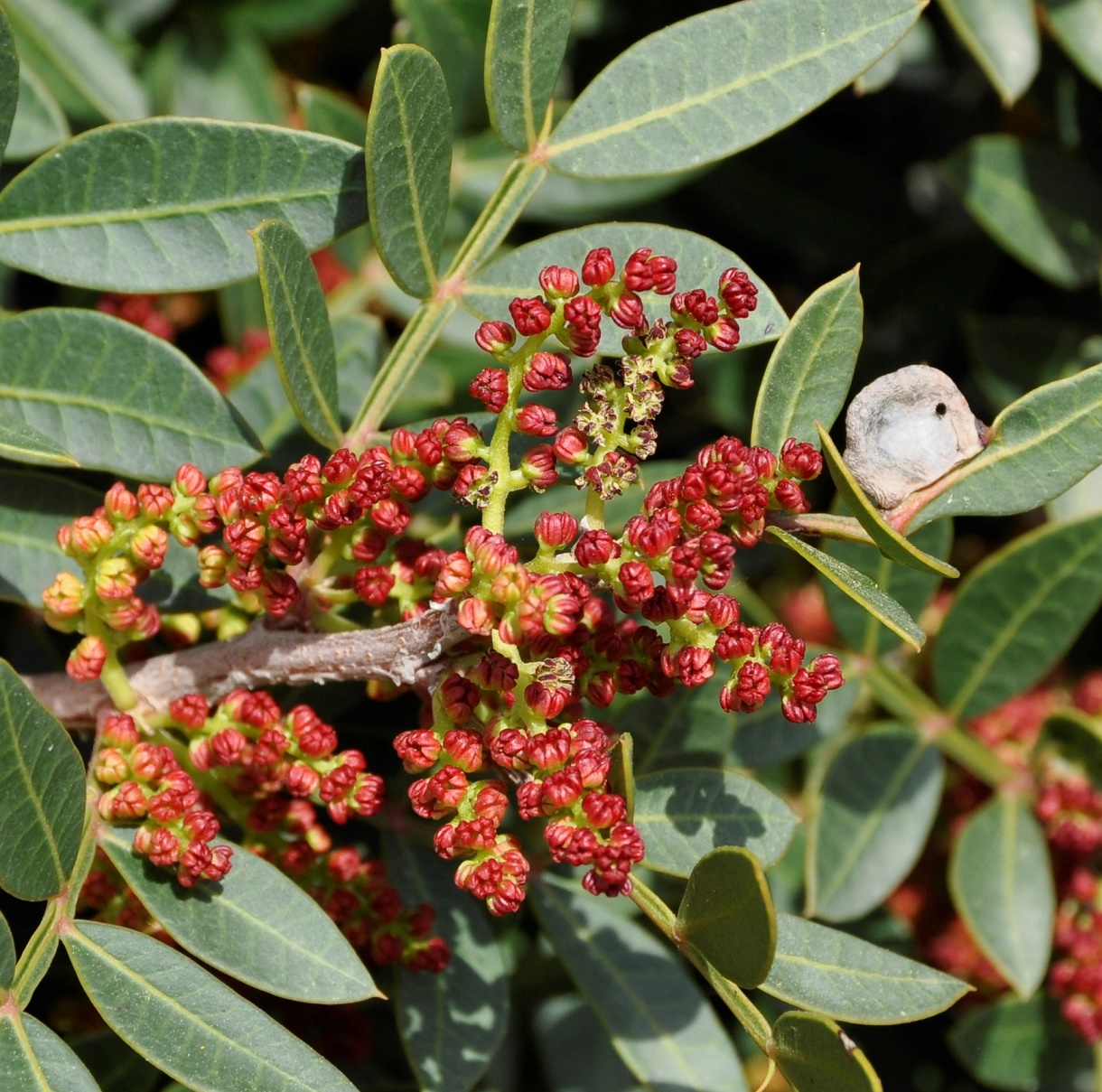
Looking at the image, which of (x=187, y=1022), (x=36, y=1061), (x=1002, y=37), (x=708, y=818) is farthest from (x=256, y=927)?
(x=1002, y=37)

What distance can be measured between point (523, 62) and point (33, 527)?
0.80 metres

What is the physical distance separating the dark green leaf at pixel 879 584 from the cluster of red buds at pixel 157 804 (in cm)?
101

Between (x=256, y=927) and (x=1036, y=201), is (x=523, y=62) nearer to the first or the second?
(x=256, y=927)

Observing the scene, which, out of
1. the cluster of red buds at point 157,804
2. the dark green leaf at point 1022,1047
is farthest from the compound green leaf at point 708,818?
the dark green leaf at point 1022,1047

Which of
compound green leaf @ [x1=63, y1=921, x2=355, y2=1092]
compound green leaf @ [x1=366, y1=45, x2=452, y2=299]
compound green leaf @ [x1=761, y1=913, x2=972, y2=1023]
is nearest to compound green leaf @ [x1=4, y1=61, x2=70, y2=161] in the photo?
compound green leaf @ [x1=366, y1=45, x2=452, y2=299]

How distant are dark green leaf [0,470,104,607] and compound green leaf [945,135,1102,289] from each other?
154 cm

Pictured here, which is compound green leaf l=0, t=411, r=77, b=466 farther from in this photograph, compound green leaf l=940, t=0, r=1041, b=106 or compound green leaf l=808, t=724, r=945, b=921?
compound green leaf l=940, t=0, r=1041, b=106

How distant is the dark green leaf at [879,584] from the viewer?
6.57 ft

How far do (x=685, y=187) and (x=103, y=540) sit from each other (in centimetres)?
163

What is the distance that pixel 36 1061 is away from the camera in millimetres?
1288

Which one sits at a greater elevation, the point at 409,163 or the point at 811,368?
the point at 409,163

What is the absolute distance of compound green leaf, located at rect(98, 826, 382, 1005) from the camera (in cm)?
134

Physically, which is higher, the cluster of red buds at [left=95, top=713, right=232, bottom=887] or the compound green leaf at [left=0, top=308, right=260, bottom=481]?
the compound green leaf at [left=0, top=308, right=260, bottom=481]

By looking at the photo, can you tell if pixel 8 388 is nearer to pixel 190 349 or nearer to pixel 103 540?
pixel 103 540
